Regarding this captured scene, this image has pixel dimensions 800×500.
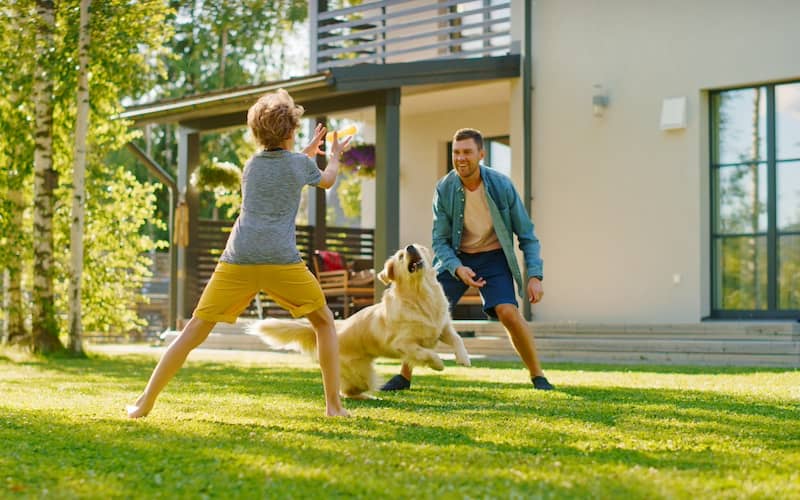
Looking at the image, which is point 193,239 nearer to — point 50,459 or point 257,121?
point 257,121

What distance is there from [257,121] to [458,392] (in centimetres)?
264

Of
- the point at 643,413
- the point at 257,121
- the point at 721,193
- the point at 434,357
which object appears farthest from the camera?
the point at 721,193

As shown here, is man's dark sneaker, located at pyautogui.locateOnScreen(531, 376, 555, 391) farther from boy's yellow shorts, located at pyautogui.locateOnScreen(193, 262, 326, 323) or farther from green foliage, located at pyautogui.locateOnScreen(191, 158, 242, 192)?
green foliage, located at pyautogui.locateOnScreen(191, 158, 242, 192)

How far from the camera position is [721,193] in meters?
12.1

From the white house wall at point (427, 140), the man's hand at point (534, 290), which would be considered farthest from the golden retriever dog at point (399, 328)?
the white house wall at point (427, 140)

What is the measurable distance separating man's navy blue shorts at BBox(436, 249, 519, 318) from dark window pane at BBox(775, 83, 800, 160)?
5.91m

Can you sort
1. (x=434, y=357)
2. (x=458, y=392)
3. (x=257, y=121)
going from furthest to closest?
(x=458, y=392) → (x=434, y=357) → (x=257, y=121)

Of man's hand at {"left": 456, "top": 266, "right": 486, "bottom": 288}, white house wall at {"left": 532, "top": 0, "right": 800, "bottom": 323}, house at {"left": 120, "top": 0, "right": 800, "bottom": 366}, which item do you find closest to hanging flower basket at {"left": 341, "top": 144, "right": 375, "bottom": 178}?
house at {"left": 120, "top": 0, "right": 800, "bottom": 366}

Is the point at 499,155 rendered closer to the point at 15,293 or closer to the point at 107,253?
the point at 107,253

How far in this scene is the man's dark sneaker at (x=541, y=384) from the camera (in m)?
6.94

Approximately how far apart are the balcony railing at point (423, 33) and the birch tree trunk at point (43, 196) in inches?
141

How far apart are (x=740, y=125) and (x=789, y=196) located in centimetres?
95

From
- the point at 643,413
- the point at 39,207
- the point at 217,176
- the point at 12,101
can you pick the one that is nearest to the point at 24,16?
the point at 12,101

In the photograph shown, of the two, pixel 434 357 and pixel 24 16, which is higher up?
pixel 24 16
